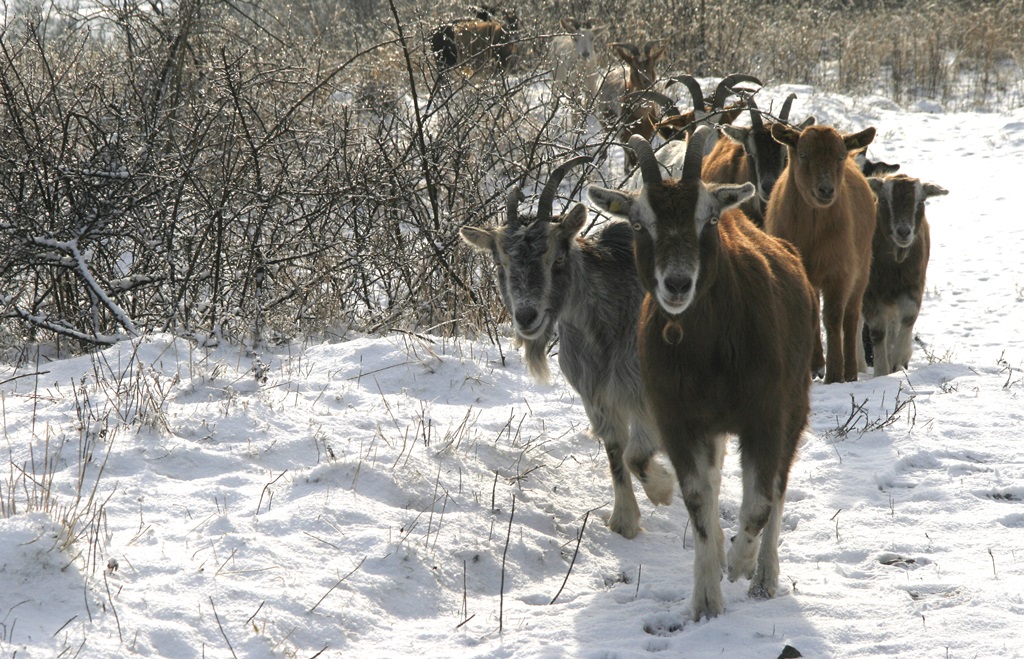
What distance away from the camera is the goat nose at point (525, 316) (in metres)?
5.45

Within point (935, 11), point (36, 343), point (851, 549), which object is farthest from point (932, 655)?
point (935, 11)

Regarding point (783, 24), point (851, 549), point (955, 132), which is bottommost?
point (851, 549)

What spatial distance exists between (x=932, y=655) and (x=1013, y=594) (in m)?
0.63

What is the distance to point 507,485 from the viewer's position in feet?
18.5

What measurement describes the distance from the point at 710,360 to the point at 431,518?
4.99 feet

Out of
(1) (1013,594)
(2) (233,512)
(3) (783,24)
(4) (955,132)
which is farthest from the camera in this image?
(3) (783,24)

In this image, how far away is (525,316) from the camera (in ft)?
17.9

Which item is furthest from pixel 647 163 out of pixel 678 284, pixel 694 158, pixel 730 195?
pixel 678 284

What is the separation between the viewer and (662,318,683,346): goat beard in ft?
14.3

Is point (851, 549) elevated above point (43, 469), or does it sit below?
below

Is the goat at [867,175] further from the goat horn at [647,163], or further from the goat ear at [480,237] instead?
the goat horn at [647,163]

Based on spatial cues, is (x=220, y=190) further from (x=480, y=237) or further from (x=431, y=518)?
(x=431, y=518)

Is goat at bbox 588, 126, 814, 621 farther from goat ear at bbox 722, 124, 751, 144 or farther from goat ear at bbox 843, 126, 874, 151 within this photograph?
goat ear at bbox 722, 124, 751, 144

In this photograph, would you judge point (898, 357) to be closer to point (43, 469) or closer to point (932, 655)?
point (932, 655)
